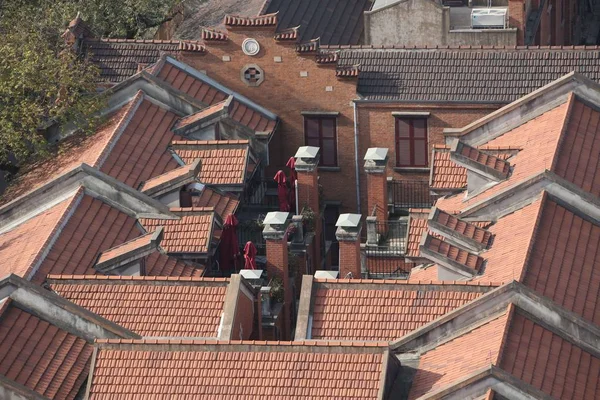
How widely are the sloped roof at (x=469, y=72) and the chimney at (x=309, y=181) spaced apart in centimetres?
541

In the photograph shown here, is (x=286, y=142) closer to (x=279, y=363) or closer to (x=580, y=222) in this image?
(x=580, y=222)

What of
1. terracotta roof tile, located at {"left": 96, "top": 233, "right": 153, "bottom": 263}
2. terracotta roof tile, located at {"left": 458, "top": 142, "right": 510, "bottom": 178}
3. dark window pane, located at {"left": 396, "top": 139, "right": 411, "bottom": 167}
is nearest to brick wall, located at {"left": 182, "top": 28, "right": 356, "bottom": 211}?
dark window pane, located at {"left": 396, "top": 139, "right": 411, "bottom": 167}

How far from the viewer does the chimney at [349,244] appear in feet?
244

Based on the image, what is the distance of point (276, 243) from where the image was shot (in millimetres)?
74188

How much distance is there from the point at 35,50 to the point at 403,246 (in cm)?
1757

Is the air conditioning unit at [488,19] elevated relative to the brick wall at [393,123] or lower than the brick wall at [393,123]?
elevated

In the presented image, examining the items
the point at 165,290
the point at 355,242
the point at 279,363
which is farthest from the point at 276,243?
the point at 279,363

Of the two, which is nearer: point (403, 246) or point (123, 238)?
point (123, 238)

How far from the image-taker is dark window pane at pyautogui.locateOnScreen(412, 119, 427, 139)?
8349 centimetres

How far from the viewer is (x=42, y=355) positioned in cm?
6322

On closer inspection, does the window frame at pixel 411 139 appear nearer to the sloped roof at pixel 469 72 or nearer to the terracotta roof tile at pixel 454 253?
the sloped roof at pixel 469 72

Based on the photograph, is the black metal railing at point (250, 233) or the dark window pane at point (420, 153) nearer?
the black metal railing at point (250, 233)

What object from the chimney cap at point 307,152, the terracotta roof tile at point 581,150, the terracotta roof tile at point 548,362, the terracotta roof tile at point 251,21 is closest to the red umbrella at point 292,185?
the chimney cap at point 307,152

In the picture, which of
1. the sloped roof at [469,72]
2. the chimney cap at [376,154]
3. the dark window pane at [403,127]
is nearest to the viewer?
the chimney cap at [376,154]
